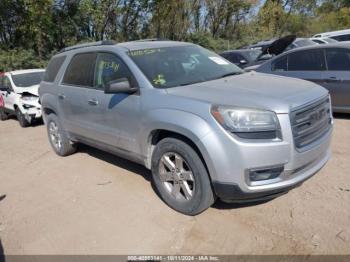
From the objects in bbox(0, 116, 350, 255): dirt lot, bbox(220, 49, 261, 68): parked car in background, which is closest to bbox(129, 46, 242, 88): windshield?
bbox(0, 116, 350, 255): dirt lot

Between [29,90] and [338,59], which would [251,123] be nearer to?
[338,59]

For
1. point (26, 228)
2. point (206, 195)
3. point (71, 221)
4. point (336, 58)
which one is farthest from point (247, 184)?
point (336, 58)

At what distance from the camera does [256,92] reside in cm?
347

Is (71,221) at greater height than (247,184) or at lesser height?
lesser

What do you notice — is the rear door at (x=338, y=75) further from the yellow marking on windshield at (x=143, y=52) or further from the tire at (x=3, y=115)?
the tire at (x=3, y=115)

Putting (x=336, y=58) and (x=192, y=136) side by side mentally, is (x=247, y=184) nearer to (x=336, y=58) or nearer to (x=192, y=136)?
(x=192, y=136)

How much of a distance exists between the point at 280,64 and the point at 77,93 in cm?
447

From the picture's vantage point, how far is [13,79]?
9.80m

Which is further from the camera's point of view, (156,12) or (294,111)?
(156,12)

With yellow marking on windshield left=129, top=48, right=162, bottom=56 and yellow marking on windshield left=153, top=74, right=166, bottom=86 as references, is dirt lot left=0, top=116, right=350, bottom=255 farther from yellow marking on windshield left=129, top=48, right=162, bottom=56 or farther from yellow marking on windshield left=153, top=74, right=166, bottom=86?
yellow marking on windshield left=129, top=48, right=162, bottom=56

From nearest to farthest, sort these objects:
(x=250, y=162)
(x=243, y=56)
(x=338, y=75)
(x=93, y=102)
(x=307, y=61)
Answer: (x=250, y=162)
(x=93, y=102)
(x=338, y=75)
(x=307, y=61)
(x=243, y=56)

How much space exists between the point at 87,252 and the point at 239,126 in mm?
1820

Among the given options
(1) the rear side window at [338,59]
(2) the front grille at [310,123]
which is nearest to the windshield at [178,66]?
(2) the front grille at [310,123]

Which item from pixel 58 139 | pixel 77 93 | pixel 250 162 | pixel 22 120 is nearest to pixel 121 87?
pixel 77 93
